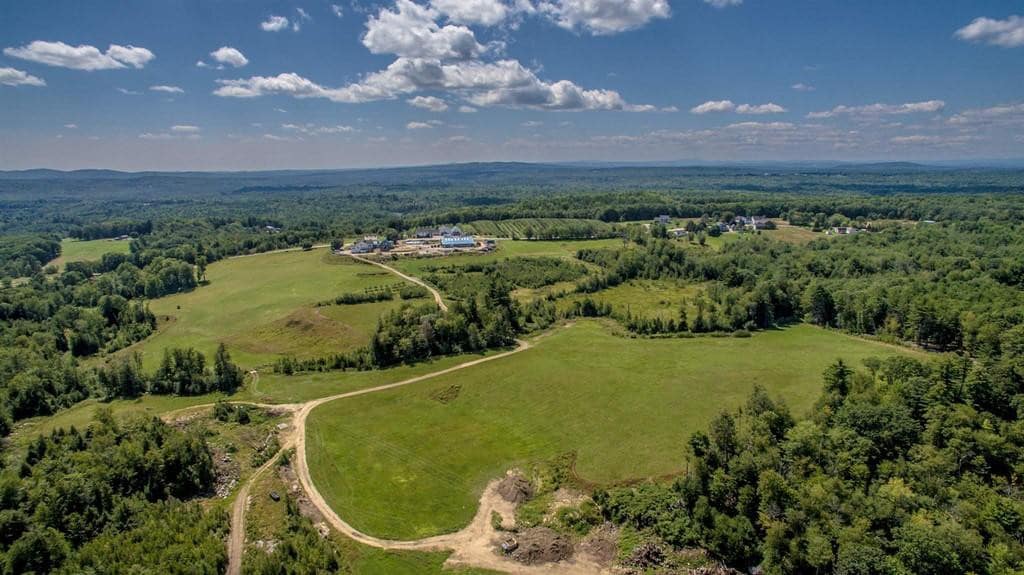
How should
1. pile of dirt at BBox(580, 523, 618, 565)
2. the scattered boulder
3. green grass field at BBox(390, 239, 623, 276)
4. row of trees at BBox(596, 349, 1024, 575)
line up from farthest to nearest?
green grass field at BBox(390, 239, 623, 276), pile of dirt at BBox(580, 523, 618, 565), the scattered boulder, row of trees at BBox(596, 349, 1024, 575)

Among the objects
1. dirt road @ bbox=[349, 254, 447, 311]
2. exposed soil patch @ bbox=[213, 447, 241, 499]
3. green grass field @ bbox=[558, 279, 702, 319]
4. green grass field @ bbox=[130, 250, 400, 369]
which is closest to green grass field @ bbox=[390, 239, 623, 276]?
dirt road @ bbox=[349, 254, 447, 311]

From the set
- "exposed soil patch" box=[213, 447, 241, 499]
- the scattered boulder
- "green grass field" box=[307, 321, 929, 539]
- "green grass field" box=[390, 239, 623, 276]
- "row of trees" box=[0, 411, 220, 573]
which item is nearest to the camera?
"row of trees" box=[0, 411, 220, 573]

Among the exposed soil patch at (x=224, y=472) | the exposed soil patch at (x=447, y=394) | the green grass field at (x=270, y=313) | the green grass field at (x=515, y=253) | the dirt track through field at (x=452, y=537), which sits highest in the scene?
the green grass field at (x=515, y=253)

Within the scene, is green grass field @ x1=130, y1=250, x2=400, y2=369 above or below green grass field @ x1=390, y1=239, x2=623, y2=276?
below

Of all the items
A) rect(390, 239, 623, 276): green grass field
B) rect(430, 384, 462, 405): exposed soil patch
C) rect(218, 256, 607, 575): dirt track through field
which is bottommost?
rect(218, 256, 607, 575): dirt track through field

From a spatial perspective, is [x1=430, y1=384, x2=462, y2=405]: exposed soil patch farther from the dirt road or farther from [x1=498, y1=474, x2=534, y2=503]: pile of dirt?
the dirt road

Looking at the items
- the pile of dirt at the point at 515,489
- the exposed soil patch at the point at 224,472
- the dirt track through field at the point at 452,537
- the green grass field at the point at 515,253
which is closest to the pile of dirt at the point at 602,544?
the dirt track through field at the point at 452,537

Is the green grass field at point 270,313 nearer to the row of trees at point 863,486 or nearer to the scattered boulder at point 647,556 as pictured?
the scattered boulder at point 647,556

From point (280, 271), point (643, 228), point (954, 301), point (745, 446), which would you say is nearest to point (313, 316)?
point (280, 271)
